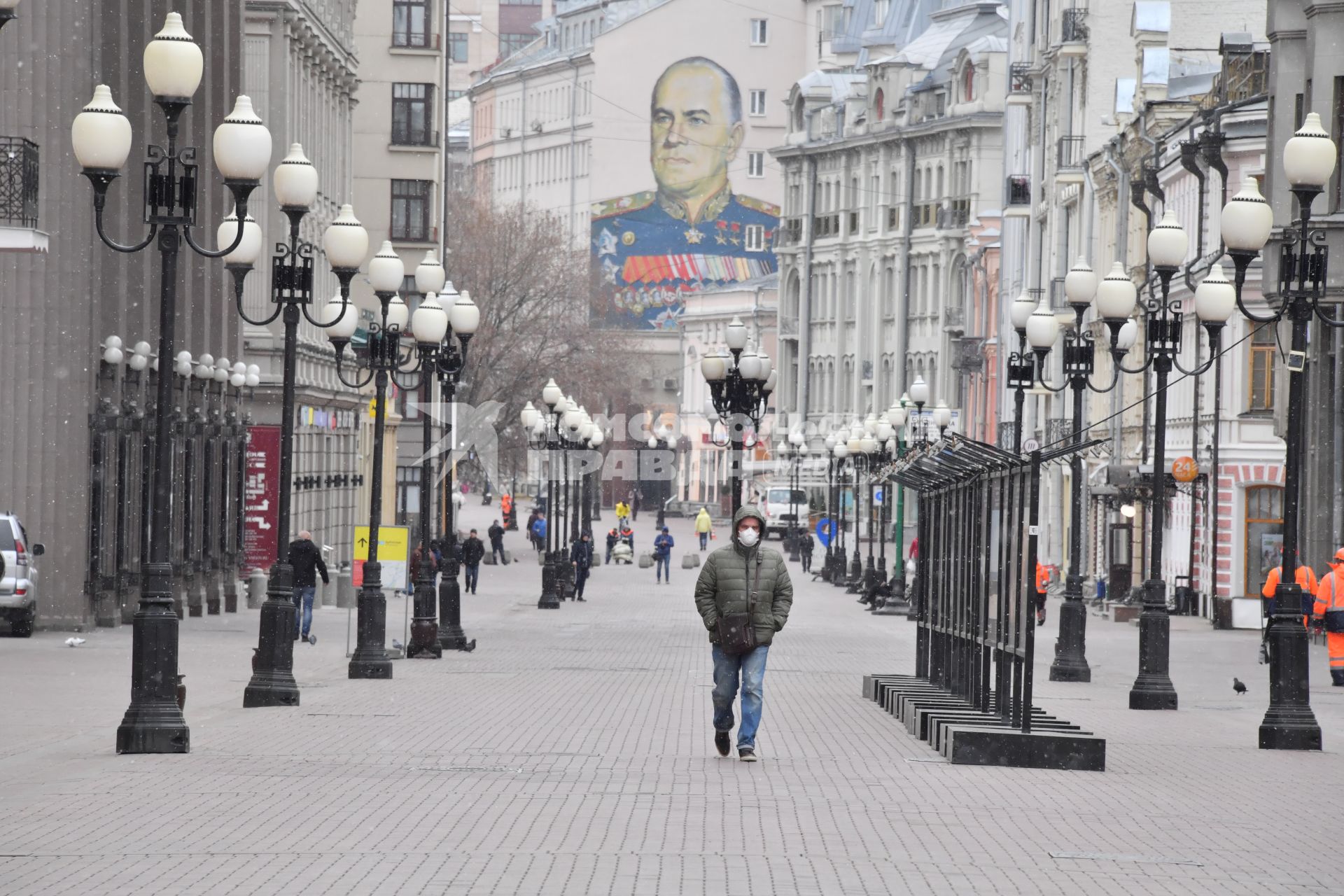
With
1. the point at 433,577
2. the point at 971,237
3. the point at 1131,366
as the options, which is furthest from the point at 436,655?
the point at 971,237

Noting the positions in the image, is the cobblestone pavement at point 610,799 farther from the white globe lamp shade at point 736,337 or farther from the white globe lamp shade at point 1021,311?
the white globe lamp shade at point 736,337

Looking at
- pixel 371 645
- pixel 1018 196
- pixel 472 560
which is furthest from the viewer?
pixel 1018 196

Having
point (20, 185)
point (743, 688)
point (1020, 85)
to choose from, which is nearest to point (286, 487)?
point (743, 688)

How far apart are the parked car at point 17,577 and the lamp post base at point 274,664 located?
348 inches

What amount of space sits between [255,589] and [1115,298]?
20425 millimetres

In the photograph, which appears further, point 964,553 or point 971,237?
point 971,237

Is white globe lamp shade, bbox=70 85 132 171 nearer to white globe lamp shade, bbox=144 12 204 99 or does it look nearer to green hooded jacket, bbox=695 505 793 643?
white globe lamp shade, bbox=144 12 204 99

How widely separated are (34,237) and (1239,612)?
78.3 ft

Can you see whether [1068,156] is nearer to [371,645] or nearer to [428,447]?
[428,447]

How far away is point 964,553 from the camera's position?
802 inches

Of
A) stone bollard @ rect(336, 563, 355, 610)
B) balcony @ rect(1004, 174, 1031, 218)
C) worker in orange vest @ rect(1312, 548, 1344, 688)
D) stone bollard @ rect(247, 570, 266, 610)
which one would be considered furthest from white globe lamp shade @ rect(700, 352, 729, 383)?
balcony @ rect(1004, 174, 1031, 218)

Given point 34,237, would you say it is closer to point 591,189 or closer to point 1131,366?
point 1131,366

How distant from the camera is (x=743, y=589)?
17.2 metres

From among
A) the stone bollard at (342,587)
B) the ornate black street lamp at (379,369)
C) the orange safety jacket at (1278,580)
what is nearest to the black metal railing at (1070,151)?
the stone bollard at (342,587)
